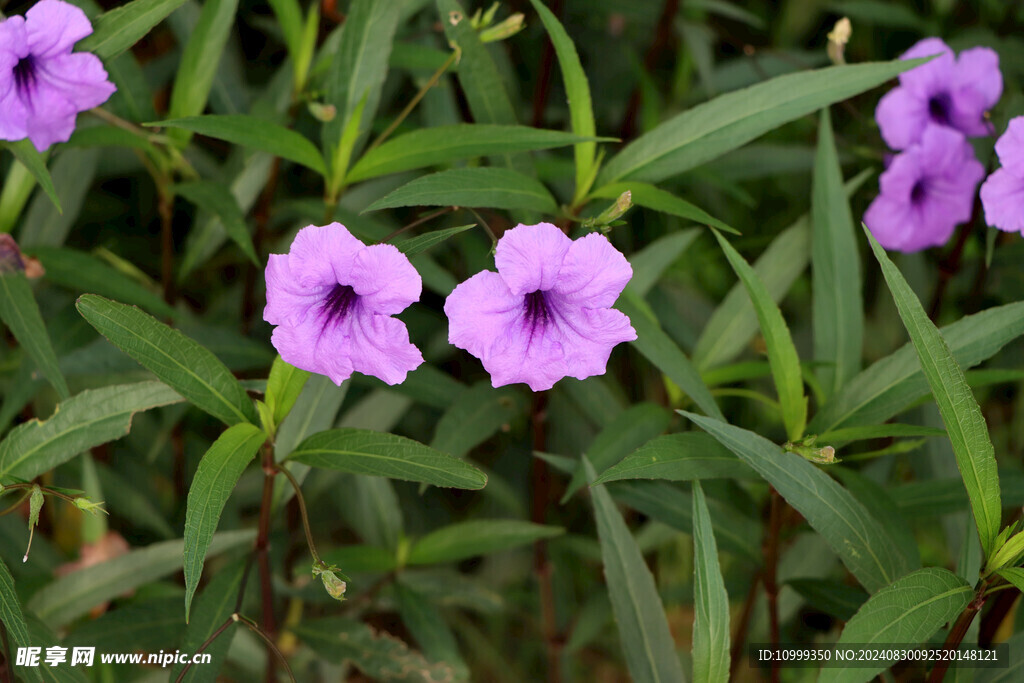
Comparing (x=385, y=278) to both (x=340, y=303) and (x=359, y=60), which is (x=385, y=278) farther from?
(x=359, y=60)

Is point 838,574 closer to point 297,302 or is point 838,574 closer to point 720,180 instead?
point 720,180

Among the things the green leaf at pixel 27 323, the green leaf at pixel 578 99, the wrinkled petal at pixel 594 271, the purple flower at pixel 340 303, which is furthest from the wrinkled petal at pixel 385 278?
Result: the green leaf at pixel 27 323

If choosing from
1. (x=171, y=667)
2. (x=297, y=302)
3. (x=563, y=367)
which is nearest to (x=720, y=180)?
(x=563, y=367)

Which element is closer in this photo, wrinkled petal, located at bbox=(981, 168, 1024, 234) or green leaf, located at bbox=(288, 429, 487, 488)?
green leaf, located at bbox=(288, 429, 487, 488)

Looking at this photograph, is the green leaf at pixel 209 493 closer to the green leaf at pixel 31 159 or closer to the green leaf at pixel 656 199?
the green leaf at pixel 31 159

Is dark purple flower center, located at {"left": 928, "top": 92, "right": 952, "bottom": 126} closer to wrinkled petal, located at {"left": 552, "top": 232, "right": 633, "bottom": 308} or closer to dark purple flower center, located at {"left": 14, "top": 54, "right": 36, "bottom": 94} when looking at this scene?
wrinkled petal, located at {"left": 552, "top": 232, "right": 633, "bottom": 308}

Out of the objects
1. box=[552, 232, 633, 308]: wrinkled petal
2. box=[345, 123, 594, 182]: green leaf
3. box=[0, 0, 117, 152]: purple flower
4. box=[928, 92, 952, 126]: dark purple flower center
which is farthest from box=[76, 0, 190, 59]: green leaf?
box=[928, 92, 952, 126]: dark purple flower center
